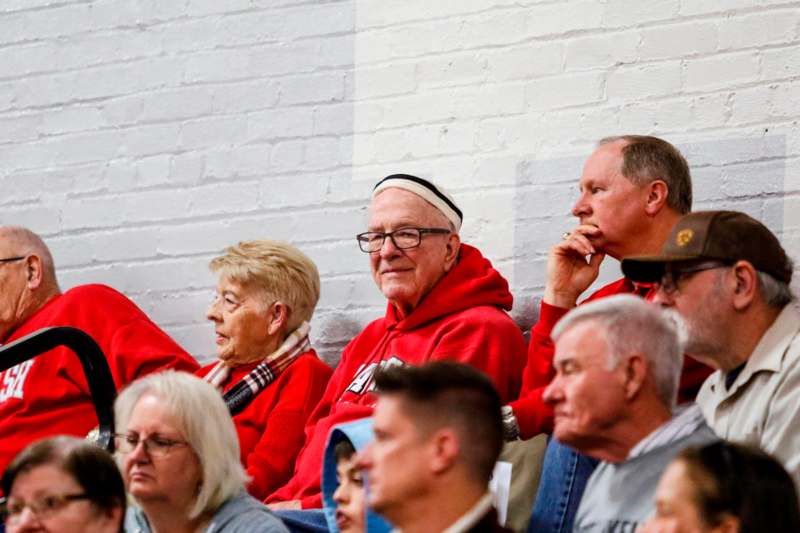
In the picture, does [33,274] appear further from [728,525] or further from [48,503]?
[728,525]

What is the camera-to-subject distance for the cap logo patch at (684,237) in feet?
9.93

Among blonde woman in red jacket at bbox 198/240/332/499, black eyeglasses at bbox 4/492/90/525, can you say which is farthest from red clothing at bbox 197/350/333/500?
black eyeglasses at bbox 4/492/90/525

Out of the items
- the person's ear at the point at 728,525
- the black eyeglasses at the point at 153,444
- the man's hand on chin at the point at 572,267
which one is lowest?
the black eyeglasses at the point at 153,444

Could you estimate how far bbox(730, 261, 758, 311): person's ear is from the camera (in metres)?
2.99

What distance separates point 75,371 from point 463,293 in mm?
1152

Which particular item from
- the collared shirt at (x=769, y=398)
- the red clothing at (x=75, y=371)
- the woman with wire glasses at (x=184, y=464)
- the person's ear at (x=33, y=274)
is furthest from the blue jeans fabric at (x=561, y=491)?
the person's ear at (x=33, y=274)

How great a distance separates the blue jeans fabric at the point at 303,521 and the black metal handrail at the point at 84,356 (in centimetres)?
40

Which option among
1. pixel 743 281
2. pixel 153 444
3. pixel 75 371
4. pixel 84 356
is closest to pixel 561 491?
pixel 743 281

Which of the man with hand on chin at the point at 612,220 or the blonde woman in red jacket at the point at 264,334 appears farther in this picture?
the blonde woman in red jacket at the point at 264,334

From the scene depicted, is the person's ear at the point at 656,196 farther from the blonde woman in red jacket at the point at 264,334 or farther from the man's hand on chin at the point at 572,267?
the blonde woman in red jacket at the point at 264,334

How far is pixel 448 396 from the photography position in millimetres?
2428

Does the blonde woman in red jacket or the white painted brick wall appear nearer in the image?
the white painted brick wall

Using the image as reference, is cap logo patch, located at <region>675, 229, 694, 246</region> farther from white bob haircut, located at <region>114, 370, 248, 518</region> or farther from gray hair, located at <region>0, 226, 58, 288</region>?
gray hair, located at <region>0, 226, 58, 288</region>

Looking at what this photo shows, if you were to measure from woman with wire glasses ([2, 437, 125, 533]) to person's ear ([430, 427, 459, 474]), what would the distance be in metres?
0.79
